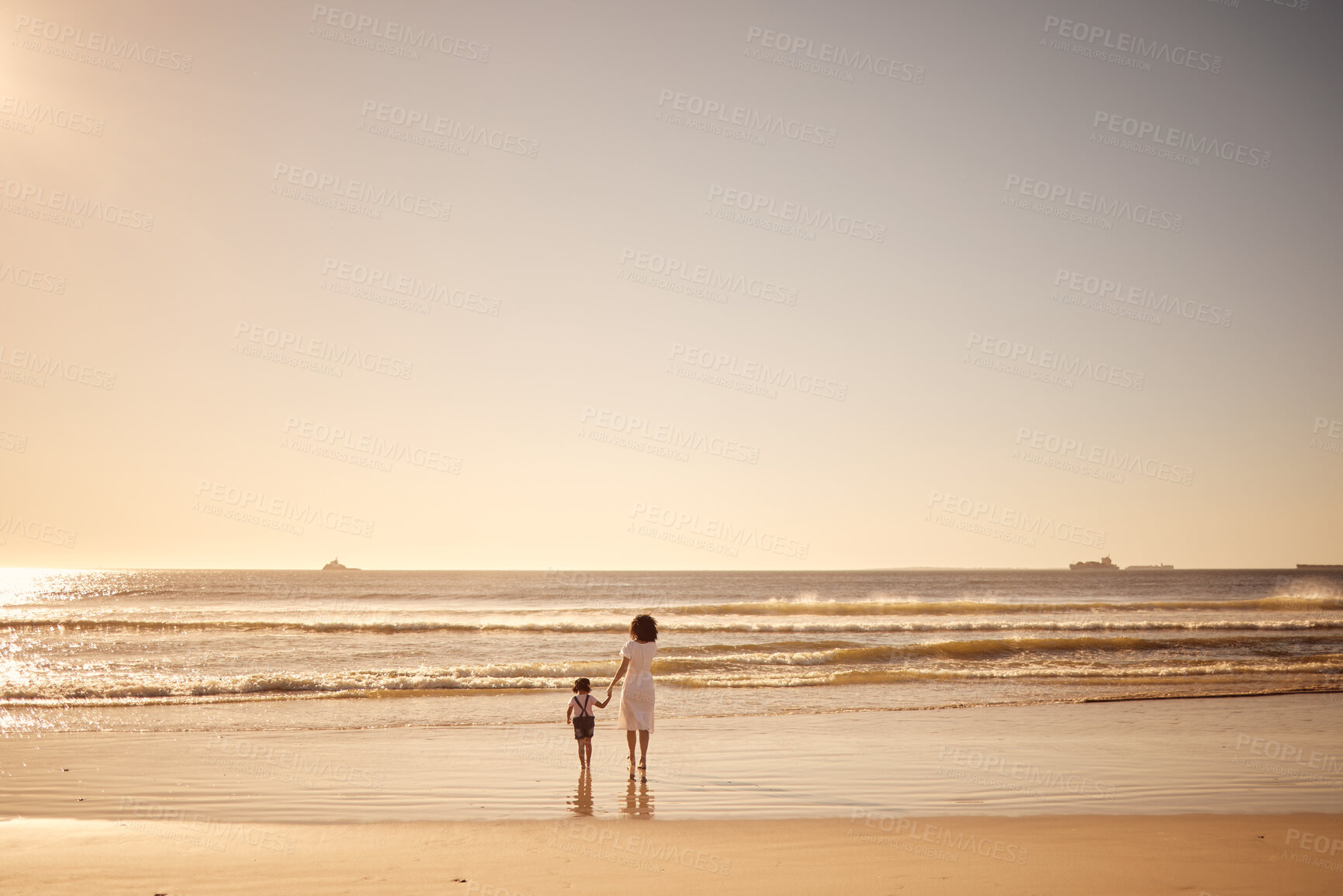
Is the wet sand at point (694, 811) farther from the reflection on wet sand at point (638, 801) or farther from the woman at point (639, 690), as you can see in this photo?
the woman at point (639, 690)

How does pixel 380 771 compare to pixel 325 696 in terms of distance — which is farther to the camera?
pixel 325 696

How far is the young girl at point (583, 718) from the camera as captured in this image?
9.23 metres

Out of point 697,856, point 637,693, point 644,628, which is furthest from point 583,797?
point 697,856

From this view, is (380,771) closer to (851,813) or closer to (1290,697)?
(851,813)

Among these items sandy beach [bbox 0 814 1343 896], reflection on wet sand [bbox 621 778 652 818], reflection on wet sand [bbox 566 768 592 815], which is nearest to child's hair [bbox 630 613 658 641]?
reflection on wet sand [bbox 621 778 652 818]

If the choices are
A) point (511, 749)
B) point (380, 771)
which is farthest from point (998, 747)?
point (380, 771)

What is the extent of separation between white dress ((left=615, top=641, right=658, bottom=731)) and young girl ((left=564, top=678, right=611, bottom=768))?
0.30 metres

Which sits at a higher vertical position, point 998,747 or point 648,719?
point 648,719

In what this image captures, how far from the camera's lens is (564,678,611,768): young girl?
923 cm

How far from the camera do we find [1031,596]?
2416 inches


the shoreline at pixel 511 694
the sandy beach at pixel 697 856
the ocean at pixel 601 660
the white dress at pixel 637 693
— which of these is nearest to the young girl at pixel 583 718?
the white dress at pixel 637 693

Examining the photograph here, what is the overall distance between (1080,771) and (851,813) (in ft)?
11.9

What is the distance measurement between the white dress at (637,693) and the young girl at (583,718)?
298 millimetres

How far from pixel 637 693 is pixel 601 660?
1201cm
